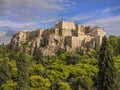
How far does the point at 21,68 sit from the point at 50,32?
6375cm

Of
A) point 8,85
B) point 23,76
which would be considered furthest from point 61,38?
point 23,76

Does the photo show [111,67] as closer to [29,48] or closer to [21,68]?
[21,68]

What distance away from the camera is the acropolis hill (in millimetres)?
90875

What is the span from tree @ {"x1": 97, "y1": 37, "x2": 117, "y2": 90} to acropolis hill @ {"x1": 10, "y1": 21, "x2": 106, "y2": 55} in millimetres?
60072

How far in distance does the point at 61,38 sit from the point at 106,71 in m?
68.7

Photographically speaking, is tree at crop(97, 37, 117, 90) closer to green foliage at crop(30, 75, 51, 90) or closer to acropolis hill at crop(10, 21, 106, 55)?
green foliage at crop(30, 75, 51, 90)

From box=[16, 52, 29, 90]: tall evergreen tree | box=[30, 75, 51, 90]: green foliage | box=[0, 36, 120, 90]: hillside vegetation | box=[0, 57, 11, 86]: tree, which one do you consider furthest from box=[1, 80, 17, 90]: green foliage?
box=[16, 52, 29, 90]: tall evergreen tree

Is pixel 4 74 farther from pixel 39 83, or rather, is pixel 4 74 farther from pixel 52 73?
pixel 52 73

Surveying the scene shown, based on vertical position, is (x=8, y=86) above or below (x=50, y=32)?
below

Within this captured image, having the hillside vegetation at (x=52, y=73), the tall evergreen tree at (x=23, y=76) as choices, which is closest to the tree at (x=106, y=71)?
the hillside vegetation at (x=52, y=73)

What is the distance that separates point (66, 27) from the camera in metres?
99.9

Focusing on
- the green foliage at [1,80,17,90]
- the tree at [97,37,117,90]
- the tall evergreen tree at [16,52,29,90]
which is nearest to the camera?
the tree at [97,37,117,90]

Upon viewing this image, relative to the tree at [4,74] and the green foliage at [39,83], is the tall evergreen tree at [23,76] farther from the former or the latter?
the green foliage at [39,83]

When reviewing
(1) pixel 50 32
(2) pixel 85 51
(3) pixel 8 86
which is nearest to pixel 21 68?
(3) pixel 8 86
